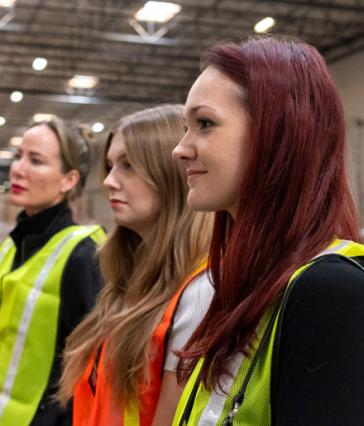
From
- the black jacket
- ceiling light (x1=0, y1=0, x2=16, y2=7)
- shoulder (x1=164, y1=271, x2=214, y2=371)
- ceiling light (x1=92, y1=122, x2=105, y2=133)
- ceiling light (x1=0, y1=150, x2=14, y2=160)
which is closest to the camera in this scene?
shoulder (x1=164, y1=271, x2=214, y2=371)

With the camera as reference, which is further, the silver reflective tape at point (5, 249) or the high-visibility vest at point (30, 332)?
the silver reflective tape at point (5, 249)

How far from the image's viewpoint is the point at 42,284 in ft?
7.94

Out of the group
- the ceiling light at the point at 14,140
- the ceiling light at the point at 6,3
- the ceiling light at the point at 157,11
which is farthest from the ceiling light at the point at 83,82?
the ceiling light at the point at 14,140

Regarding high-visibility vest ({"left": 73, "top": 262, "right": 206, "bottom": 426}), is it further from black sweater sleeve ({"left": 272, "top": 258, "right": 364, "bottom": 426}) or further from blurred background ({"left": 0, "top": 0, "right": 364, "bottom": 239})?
blurred background ({"left": 0, "top": 0, "right": 364, "bottom": 239})

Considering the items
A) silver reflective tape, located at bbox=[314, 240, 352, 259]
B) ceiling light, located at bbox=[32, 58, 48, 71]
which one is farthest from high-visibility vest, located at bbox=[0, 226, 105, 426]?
ceiling light, located at bbox=[32, 58, 48, 71]

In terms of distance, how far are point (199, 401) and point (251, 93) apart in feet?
1.67

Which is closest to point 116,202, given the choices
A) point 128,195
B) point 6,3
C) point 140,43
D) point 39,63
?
point 128,195

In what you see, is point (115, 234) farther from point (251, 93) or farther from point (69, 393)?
point (251, 93)

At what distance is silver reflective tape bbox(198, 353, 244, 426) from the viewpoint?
1029 millimetres

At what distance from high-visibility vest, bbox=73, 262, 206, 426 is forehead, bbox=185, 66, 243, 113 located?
634 mm

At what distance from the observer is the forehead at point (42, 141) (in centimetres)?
273

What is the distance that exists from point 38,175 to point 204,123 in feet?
5.50

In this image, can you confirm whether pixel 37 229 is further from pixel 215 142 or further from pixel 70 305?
pixel 215 142

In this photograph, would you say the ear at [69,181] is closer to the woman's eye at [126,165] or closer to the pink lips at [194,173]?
the woman's eye at [126,165]
